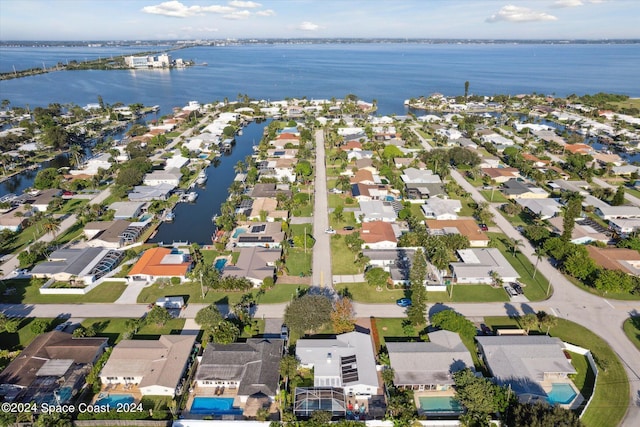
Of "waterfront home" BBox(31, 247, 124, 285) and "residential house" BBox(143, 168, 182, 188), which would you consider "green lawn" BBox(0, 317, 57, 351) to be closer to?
"waterfront home" BBox(31, 247, 124, 285)

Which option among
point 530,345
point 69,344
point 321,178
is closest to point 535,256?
point 530,345

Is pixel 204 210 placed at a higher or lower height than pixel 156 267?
lower

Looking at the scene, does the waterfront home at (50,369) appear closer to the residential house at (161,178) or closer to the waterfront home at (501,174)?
the residential house at (161,178)

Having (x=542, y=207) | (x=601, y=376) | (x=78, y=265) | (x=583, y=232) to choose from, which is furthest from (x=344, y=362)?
(x=542, y=207)

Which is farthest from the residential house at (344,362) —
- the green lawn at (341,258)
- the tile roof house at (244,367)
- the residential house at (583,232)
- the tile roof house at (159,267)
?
the residential house at (583,232)

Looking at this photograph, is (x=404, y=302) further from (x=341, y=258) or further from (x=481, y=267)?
(x=481, y=267)

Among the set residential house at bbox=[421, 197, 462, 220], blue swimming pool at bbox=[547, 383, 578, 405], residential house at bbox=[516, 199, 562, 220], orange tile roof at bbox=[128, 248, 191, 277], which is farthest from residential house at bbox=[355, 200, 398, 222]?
blue swimming pool at bbox=[547, 383, 578, 405]

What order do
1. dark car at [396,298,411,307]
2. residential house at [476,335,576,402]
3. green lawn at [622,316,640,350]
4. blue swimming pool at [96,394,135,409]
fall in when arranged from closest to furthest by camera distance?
1. blue swimming pool at [96,394,135,409]
2. residential house at [476,335,576,402]
3. green lawn at [622,316,640,350]
4. dark car at [396,298,411,307]
